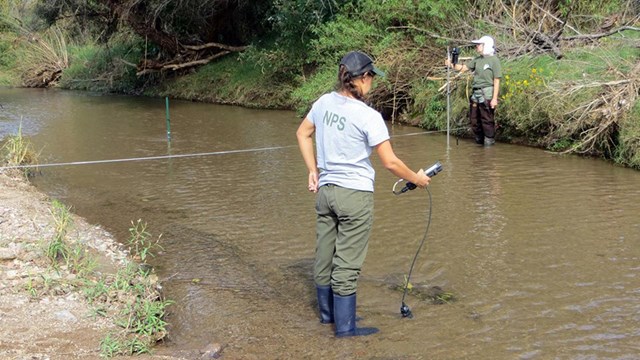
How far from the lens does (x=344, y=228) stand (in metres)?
5.02

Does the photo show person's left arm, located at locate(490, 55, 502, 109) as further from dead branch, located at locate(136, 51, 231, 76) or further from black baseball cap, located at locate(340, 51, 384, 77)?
dead branch, located at locate(136, 51, 231, 76)

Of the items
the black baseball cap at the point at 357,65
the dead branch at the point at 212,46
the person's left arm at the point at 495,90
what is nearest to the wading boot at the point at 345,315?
the black baseball cap at the point at 357,65

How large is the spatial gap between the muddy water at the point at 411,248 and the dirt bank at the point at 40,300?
575 millimetres

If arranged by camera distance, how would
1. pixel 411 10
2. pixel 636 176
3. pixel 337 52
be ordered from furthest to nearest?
pixel 337 52
pixel 411 10
pixel 636 176

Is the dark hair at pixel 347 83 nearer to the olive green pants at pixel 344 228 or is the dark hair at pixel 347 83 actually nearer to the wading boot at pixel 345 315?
the olive green pants at pixel 344 228

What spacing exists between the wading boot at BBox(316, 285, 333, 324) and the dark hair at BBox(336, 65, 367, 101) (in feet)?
4.65

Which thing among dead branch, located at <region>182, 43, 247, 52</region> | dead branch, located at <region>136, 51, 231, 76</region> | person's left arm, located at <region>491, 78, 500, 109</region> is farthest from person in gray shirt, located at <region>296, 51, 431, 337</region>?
dead branch, located at <region>136, 51, 231, 76</region>

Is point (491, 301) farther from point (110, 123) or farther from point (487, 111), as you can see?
point (110, 123)

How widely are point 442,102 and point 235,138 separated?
14.0 ft

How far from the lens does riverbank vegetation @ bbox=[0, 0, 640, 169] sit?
444 inches

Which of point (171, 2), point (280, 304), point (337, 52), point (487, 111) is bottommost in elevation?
point (280, 304)

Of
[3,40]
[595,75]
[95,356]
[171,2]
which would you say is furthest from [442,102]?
[3,40]

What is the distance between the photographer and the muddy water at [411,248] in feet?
17.1

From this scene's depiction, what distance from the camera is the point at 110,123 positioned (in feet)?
59.3
